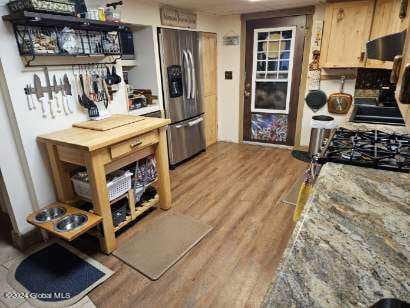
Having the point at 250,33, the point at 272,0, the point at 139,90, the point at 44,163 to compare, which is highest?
the point at 272,0

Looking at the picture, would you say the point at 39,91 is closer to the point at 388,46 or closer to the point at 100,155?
the point at 100,155

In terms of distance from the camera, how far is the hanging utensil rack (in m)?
1.77

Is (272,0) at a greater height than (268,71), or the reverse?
(272,0)

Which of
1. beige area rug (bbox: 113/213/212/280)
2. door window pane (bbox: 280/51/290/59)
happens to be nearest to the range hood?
beige area rug (bbox: 113/213/212/280)

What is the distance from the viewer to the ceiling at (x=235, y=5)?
3046mm

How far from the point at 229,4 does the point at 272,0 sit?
0.51 m

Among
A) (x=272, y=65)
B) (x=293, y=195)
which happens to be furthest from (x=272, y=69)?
(x=293, y=195)

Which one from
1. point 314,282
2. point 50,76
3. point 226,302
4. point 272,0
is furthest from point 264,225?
point 272,0

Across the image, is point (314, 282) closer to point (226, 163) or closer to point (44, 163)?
point (44, 163)

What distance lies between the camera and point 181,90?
350 centimetres

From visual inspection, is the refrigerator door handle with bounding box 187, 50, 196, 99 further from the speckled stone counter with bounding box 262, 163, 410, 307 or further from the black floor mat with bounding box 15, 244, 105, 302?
the speckled stone counter with bounding box 262, 163, 410, 307

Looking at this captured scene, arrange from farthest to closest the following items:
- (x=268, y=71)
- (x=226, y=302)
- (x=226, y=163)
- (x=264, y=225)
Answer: (x=268, y=71) < (x=226, y=163) < (x=264, y=225) < (x=226, y=302)

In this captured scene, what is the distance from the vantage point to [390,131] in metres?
1.84

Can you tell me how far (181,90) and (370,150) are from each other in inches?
99.3
